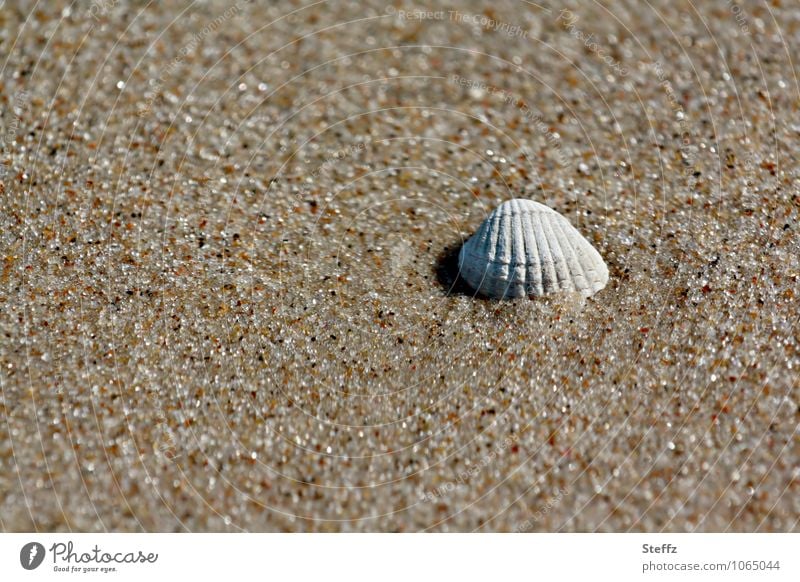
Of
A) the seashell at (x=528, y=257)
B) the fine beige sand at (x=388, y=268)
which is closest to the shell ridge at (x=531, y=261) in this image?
the seashell at (x=528, y=257)

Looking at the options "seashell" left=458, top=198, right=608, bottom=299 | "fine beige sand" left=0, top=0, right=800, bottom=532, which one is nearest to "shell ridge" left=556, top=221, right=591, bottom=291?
"seashell" left=458, top=198, right=608, bottom=299

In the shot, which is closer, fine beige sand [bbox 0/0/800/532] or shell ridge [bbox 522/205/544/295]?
fine beige sand [bbox 0/0/800/532]

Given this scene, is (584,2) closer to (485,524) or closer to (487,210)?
(487,210)

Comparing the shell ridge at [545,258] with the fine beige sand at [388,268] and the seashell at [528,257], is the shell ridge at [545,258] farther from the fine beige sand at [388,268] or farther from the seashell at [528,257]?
the fine beige sand at [388,268]

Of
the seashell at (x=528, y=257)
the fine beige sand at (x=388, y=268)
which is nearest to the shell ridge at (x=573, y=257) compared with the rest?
the seashell at (x=528, y=257)

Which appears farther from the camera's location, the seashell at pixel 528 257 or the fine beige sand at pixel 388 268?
the seashell at pixel 528 257

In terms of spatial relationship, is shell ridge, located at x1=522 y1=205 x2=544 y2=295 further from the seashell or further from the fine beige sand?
the fine beige sand

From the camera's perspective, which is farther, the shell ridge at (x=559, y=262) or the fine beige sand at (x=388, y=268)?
the shell ridge at (x=559, y=262)
